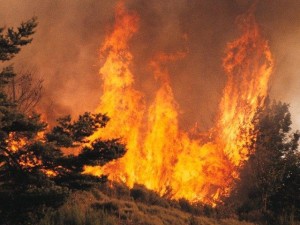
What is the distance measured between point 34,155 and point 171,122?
17.2m

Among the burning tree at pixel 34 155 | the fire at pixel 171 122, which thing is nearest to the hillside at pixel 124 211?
the burning tree at pixel 34 155

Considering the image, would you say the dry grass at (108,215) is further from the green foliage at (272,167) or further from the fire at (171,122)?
the fire at (171,122)

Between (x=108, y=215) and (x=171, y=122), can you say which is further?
(x=171, y=122)

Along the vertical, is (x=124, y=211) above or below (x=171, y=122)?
below

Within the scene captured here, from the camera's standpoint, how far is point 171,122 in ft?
87.9

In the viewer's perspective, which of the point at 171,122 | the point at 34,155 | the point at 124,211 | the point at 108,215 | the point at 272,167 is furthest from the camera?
the point at 171,122

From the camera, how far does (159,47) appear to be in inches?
1202

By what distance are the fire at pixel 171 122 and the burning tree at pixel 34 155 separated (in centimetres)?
1301

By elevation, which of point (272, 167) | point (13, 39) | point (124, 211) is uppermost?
point (13, 39)

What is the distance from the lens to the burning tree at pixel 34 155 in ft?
31.4

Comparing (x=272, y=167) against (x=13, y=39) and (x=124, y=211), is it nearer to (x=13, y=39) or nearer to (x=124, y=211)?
(x=124, y=211)

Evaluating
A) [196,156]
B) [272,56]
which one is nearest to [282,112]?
[196,156]

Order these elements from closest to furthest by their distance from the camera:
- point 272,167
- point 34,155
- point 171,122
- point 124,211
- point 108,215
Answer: point 34,155
point 108,215
point 124,211
point 272,167
point 171,122

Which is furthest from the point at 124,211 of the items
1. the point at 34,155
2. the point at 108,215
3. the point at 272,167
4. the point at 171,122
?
the point at 171,122
